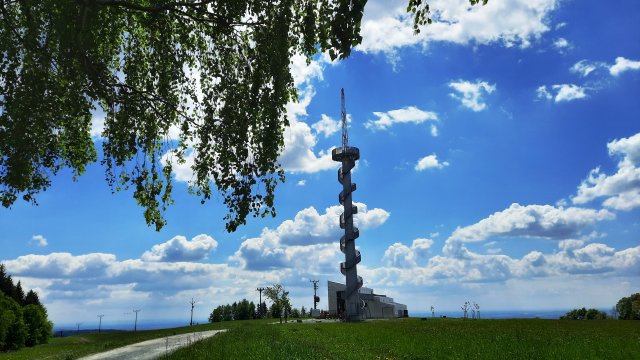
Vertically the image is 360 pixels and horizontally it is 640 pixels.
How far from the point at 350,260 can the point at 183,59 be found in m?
64.3

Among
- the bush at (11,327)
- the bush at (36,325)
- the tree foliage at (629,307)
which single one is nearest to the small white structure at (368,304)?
the tree foliage at (629,307)

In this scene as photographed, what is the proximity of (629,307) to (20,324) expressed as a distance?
93117 millimetres

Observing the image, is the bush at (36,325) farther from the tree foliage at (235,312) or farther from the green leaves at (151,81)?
the tree foliage at (235,312)

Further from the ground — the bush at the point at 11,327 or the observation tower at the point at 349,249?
the observation tower at the point at 349,249

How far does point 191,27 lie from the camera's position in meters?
16.1

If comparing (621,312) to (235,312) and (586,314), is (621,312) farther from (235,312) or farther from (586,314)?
(235,312)

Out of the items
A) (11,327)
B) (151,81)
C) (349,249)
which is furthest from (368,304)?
(151,81)

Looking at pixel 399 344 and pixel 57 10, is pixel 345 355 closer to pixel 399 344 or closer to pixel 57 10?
pixel 399 344

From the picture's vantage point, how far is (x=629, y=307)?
84250 millimetres

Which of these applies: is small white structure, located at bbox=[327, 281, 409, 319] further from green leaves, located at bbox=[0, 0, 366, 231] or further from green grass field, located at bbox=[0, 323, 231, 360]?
green leaves, located at bbox=[0, 0, 366, 231]

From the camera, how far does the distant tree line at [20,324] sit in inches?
1630

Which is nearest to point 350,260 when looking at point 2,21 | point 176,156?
point 176,156

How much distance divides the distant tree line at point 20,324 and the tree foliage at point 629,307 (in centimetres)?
7718

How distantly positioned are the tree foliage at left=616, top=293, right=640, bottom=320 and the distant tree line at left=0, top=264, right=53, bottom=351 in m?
77.2
